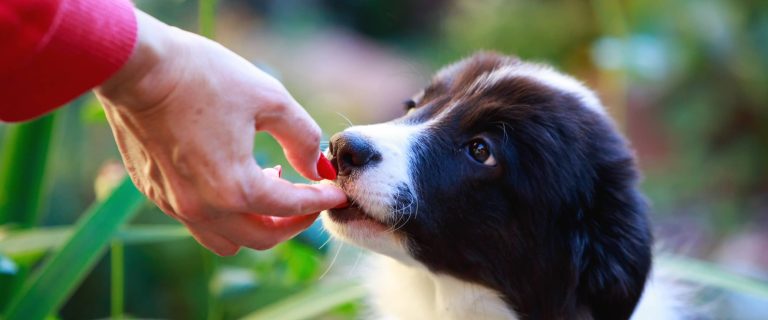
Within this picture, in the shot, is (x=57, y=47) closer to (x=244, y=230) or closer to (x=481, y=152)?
(x=244, y=230)

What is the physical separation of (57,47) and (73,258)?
1.01 m

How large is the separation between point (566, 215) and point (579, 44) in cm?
356

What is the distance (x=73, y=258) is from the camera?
207cm

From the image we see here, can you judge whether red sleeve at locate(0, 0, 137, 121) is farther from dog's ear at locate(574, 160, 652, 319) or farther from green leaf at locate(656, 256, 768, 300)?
green leaf at locate(656, 256, 768, 300)

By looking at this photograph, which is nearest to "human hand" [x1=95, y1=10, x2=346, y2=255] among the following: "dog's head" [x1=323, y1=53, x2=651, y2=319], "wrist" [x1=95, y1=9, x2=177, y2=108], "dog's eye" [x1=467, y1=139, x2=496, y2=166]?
"wrist" [x1=95, y1=9, x2=177, y2=108]

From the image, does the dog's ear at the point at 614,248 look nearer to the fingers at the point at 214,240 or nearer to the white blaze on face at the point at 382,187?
the white blaze on face at the point at 382,187

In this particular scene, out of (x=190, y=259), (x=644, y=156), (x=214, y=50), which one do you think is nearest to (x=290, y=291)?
(x=190, y=259)

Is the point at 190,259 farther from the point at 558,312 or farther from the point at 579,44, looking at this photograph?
the point at 579,44

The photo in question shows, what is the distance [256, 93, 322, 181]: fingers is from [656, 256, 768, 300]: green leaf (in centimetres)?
141

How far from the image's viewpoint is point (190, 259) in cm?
312

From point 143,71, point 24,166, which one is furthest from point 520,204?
point 24,166

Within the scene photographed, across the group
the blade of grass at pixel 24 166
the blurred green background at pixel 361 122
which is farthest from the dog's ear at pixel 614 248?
the blade of grass at pixel 24 166

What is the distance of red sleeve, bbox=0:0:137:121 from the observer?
1156mm

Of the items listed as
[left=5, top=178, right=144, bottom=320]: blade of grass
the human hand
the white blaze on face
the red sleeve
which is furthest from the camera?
[left=5, top=178, right=144, bottom=320]: blade of grass
